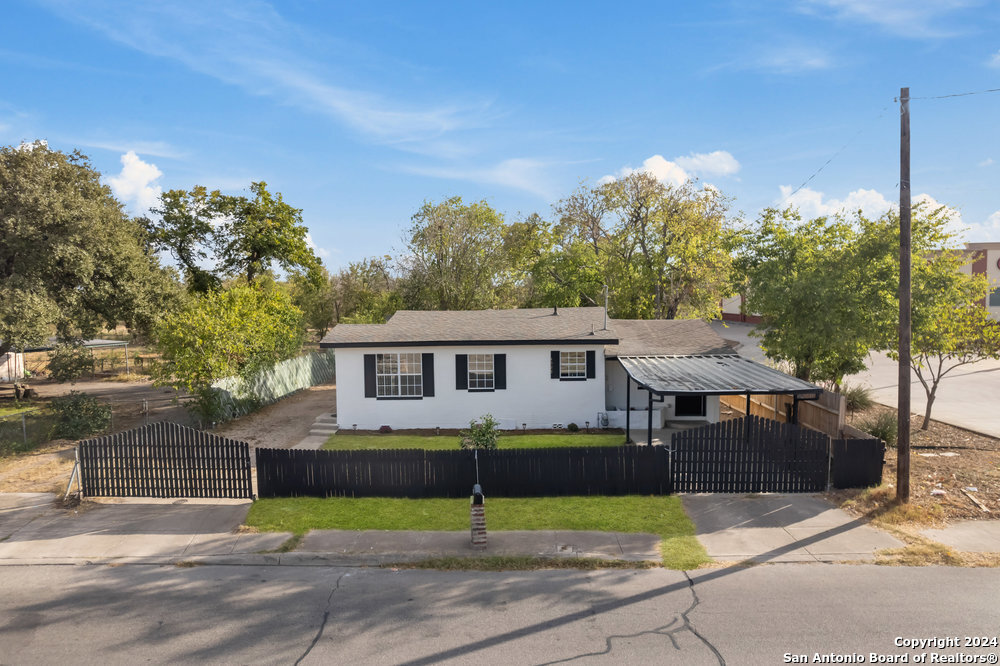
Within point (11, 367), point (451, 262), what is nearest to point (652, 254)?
point (451, 262)

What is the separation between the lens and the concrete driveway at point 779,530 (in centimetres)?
960

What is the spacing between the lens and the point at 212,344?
20.1 m

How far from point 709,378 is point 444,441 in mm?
7801

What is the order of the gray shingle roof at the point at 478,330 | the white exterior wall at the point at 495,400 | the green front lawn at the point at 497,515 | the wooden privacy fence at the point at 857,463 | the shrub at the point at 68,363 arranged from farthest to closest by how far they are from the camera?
the shrub at the point at 68,363 < the white exterior wall at the point at 495,400 < the gray shingle roof at the point at 478,330 < the wooden privacy fence at the point at 857,463 < the green front lawn at the point at 497,515

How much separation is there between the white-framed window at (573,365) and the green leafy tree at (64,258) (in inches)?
724

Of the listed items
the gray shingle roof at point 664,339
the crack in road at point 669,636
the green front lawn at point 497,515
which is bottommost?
the crack in road at point 669,636

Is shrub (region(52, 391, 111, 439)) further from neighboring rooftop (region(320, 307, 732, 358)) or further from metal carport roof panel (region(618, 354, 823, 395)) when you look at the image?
metal carport roof panel (region(618, 354, 823, 395))

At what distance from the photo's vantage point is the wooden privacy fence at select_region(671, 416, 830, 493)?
12.2 metres

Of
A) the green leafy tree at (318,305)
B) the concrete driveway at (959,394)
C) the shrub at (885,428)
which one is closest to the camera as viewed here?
the shrub at (885,428)

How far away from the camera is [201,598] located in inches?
328

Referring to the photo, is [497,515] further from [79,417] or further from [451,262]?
[451,262]

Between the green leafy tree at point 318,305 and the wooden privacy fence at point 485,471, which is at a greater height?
the green leafy tree at point 318,305

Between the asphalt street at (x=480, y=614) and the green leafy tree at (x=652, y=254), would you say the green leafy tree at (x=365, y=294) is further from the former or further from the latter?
the asphalt street at (x=480, y=614)

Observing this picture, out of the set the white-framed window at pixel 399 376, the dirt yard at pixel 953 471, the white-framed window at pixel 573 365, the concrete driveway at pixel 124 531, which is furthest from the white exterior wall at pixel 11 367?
the dirt yard at pixel 953 471
